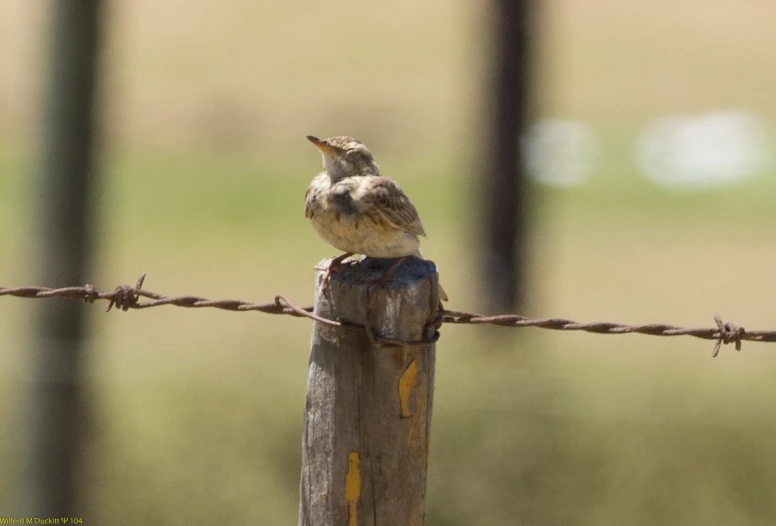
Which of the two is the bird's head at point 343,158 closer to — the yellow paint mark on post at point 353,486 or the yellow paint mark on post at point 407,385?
the yellow paint mark on post at point 407,385

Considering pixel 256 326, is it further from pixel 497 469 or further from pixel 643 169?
pixel 643 169

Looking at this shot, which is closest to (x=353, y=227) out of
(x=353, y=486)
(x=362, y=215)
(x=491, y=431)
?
(x=362, y=215)

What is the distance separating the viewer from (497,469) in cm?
835

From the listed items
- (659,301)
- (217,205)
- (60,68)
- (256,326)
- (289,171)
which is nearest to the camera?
(60,68)

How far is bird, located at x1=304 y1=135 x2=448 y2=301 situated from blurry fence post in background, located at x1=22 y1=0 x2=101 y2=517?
138 inches

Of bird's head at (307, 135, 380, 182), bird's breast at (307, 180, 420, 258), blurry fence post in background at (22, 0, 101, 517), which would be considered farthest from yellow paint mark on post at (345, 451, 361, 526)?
blurry fence post in background at (22, 0, 101, 517)

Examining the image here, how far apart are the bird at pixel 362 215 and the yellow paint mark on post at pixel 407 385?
729 mm

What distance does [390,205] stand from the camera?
475 centimetres

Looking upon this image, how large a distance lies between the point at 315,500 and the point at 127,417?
5.37 m

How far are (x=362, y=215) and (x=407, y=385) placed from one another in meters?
1.12

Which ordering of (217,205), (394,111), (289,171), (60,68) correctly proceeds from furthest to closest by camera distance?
1. (394,111)
2. (289,171)
3. (217,205)
4. (60,68)

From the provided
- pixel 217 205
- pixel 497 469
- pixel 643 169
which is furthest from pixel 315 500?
pixel 643 169

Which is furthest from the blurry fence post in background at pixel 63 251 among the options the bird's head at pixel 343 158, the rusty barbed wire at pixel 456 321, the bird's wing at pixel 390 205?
the rusty barbed wire at pixel 456 321

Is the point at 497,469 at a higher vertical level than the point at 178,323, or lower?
lower
